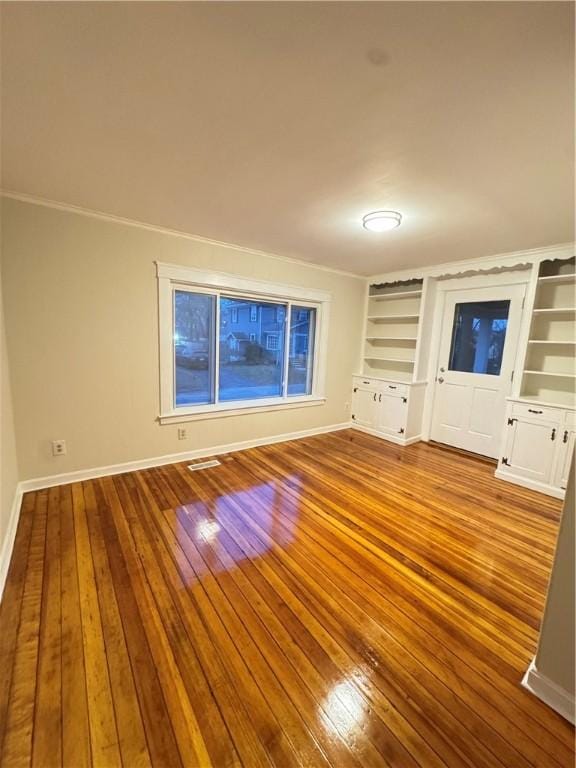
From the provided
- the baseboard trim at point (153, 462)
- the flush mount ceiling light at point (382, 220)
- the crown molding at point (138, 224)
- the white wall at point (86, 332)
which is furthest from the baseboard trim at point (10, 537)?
the flush mount ceiling light at point (382, 220)

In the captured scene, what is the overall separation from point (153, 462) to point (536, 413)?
3.88 meters

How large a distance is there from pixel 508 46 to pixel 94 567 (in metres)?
3.01

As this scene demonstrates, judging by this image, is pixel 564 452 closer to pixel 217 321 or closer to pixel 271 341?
pixel 271 341

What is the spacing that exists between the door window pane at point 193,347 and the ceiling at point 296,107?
1.07 metres

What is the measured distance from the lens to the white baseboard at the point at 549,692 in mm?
1185

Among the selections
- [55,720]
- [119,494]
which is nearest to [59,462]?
[119,494]

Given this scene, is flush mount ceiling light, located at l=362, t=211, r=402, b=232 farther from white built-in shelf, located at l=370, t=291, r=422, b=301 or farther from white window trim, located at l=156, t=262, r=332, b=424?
white built-in shelf, located at l=370, t=291, r=422, b=301

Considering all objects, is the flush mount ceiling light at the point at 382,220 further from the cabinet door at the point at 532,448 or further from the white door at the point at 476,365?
the cabinet door at the point at 532,448

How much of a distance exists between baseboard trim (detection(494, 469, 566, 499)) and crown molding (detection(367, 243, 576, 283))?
86.8 inches

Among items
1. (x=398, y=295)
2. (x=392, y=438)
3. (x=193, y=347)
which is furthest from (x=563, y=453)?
(x=193, y=347)

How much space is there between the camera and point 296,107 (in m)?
1.38

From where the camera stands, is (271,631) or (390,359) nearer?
(271,631)

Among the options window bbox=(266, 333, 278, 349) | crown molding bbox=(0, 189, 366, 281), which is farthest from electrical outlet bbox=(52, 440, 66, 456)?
window bbox=(266, 333, 278, 349)

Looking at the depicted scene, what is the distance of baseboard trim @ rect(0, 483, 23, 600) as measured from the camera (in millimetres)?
1704
